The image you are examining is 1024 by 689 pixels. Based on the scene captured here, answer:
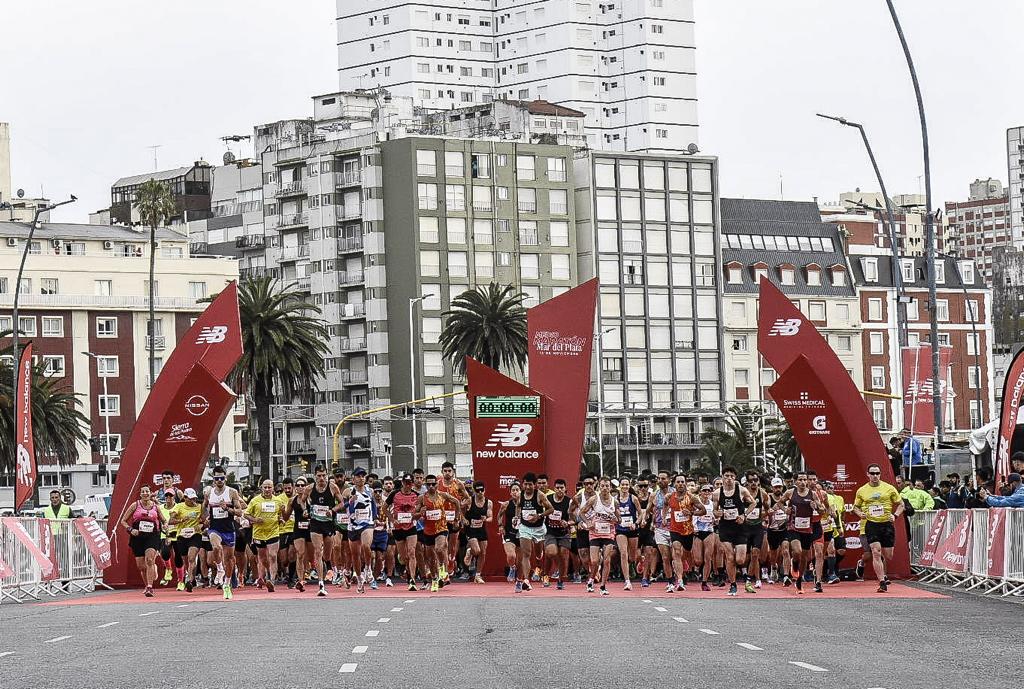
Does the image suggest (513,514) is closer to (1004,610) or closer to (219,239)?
(1004,610)

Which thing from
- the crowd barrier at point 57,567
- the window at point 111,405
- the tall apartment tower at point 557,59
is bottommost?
the crowd barrier at point 57,567

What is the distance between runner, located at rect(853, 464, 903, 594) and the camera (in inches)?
1120

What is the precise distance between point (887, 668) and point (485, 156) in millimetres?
101577

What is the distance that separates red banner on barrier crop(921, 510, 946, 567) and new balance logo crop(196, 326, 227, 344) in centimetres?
1128

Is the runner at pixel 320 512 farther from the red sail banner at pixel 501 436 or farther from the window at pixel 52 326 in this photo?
the window at pixel 52 326

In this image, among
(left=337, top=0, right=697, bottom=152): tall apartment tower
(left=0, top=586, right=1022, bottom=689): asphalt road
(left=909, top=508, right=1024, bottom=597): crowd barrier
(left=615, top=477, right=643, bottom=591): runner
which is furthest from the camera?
(left=337, top=0, right=697, bottom=152): tall apartment tower

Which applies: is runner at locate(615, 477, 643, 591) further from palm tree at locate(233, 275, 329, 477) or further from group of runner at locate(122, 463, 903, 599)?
palm tree at locate(233, 275, 329, 477)

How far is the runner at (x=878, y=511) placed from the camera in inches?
1120

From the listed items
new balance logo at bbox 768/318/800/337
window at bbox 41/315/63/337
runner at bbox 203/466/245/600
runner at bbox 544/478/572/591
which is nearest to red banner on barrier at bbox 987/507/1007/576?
runner at bbox 544/478/572/591

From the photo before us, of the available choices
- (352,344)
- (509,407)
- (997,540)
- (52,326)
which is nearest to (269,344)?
(52,326)

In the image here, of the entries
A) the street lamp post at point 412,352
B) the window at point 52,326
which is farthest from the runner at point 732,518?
the street lamp post at point 412,352

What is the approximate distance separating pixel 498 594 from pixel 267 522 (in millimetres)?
3574

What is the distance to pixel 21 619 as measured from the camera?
2378 cm

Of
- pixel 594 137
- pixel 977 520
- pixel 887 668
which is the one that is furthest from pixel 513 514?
pixel 594 137
